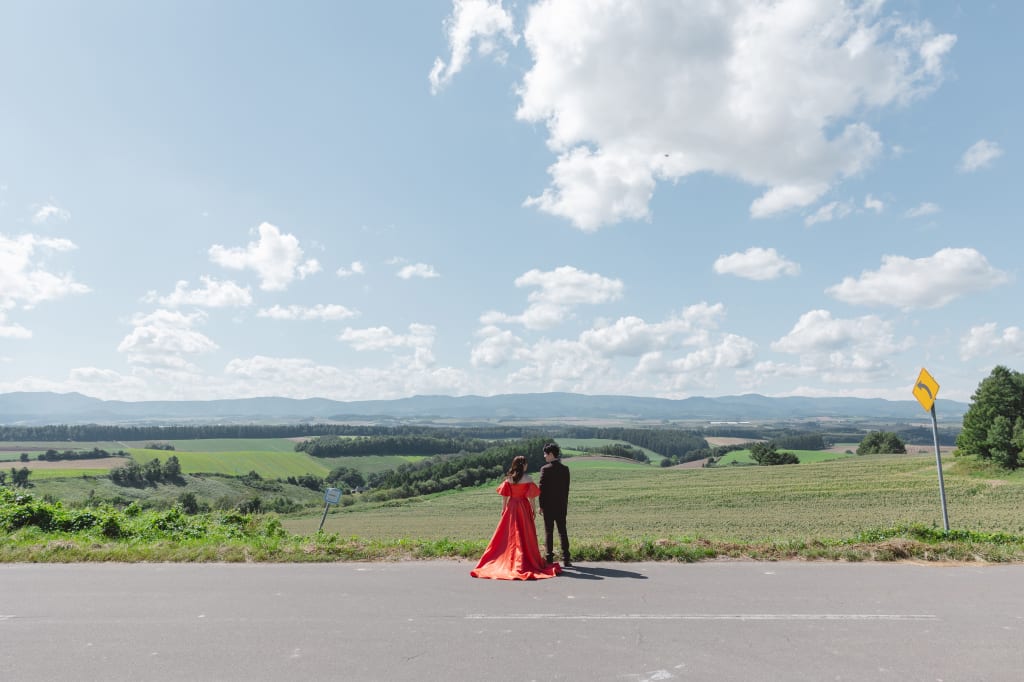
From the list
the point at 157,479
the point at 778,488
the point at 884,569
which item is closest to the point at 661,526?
the point at 778,488

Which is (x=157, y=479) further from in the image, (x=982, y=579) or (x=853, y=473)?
(x=982, y=579)

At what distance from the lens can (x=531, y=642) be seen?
5.95m

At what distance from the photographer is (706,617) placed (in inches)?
263

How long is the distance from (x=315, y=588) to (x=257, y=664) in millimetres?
2588

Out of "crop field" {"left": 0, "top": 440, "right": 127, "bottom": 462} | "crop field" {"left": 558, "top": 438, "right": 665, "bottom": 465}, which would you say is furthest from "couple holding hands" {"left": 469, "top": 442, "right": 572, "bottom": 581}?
"crop field" {"left": 0, "top": 440, "right": 127, "bottom": 462}

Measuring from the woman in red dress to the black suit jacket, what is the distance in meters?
0.20

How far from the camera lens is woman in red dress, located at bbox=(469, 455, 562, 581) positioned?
852cm

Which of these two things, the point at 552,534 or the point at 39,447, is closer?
the point at 552,534

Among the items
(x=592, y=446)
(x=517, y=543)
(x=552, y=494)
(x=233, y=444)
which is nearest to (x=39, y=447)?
(x=233, y=444)

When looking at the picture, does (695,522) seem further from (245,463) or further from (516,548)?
(245,463)

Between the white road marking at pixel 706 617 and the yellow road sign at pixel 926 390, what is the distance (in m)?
6.06

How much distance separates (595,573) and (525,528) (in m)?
1.16

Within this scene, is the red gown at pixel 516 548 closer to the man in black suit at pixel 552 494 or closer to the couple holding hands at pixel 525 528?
the couple holding hands at pixel 525 528

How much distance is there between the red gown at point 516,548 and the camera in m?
8.51
